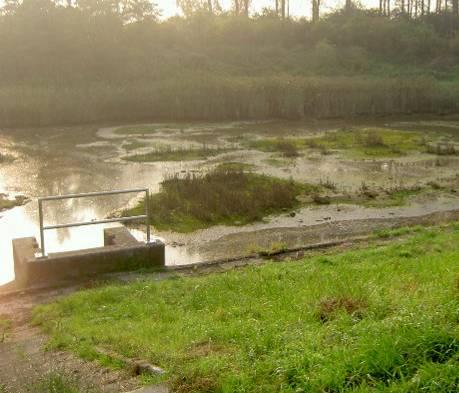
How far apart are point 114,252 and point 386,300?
19.4 feet

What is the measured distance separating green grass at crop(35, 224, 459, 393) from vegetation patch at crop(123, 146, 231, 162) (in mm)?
15673

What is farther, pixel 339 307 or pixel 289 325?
pixel 339 307

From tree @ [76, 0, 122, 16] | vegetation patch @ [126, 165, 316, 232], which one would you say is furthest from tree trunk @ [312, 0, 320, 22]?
vegetation patch @ [126, 165, 316, 232]

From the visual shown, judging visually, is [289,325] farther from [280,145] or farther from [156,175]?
[280,145]

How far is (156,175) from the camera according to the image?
72.9ft

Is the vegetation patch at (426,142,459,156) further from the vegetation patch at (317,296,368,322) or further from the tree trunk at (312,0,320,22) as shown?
the tree trunk at (312,0,320,22)

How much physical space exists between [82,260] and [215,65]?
43.9m

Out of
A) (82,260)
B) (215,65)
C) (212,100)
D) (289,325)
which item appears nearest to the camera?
(289,325)

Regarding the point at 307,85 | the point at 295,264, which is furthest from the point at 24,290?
the point at 307,85

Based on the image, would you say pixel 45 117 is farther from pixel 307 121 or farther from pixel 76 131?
pixel 307 121

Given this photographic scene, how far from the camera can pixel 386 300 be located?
5.64m

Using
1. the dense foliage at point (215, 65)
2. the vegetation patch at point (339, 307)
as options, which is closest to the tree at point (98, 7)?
the dense foliage at point (215, 65)

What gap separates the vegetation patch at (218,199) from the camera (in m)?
16.4

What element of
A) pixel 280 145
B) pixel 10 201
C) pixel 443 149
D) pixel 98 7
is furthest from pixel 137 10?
pixel 10 201
